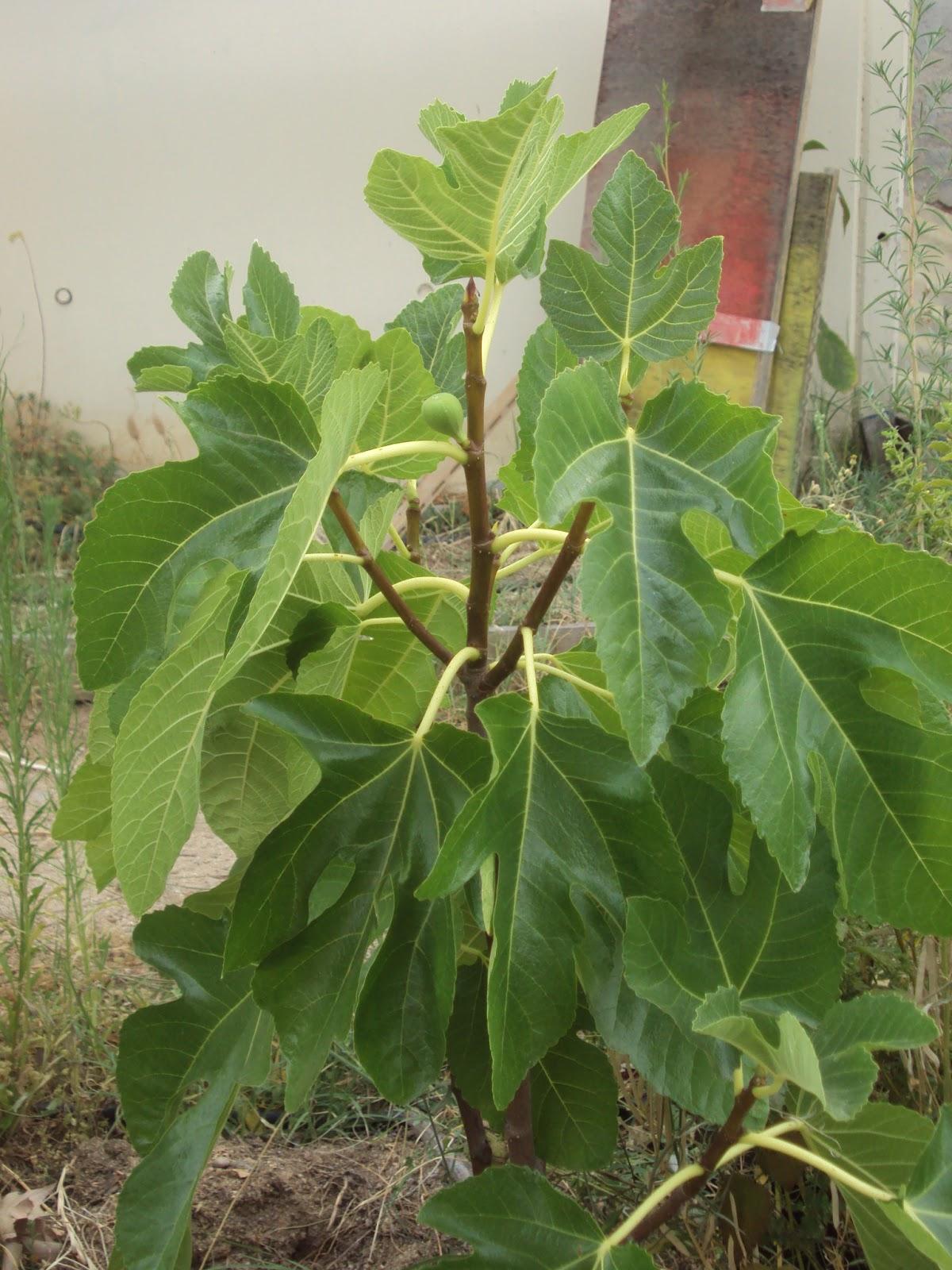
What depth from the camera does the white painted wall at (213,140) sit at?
411 centimetres

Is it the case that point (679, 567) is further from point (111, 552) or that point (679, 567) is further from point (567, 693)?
point (111, 552)

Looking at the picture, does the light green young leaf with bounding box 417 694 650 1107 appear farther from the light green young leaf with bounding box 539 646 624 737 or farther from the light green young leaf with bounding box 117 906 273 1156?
the light green young leaf with bounding box 117 906 273 1156

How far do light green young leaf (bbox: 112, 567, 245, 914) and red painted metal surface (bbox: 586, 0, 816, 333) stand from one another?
2960 mm

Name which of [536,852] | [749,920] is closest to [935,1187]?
[749,920]

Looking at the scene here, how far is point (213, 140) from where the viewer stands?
178 inches

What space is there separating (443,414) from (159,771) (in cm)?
30

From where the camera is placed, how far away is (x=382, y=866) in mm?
770

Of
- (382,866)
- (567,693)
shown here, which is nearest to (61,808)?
(382,866)

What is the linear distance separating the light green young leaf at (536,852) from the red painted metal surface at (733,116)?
9.68 ft

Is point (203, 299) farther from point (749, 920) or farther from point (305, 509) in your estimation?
point (749, 920)

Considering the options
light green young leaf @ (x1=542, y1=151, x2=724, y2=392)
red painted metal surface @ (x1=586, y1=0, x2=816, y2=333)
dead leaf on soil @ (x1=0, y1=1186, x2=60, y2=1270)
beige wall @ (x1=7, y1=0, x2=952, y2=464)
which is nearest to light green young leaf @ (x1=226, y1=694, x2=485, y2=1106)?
light green young leaf @ (x1=542, y1=151, x2=724, y2=392)

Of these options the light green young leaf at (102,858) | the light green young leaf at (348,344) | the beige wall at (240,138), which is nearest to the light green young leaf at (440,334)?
the light green young leaf at (348,344)

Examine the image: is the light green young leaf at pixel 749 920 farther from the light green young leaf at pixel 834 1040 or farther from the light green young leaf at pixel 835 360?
the light green young leaf at pixel 835 360

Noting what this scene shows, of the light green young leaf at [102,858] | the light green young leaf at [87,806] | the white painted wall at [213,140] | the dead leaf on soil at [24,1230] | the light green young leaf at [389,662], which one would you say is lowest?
the dead leaf on soil at [24,1230]
